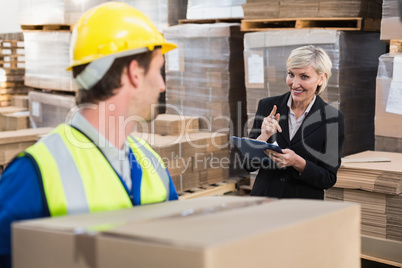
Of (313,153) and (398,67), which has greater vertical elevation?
(398,67)

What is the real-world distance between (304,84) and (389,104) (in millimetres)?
1403

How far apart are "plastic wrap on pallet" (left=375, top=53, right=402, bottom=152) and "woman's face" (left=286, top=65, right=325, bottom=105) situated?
1.31m

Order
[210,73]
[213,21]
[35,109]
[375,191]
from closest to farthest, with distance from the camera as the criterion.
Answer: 1. [375,191]
2. [210,73]
3. [213,21]
4. [35,109]

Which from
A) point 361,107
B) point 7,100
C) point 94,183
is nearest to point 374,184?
point 361,107

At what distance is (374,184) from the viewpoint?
4012mm

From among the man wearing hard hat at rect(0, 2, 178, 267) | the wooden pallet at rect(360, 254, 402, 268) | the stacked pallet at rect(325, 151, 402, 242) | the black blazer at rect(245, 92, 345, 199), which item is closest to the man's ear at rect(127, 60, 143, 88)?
the man wearing hard hat at rect(0, 2, 178, 267)

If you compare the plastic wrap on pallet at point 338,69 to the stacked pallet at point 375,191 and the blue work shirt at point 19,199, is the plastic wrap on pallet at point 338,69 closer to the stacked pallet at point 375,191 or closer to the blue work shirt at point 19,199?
the stacked pallet at point 375,191

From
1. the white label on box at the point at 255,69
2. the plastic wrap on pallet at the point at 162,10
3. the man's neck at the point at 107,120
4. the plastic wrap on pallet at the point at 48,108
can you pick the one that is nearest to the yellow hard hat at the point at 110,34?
the man's neck at the point at 107,120

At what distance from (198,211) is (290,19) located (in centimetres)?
401

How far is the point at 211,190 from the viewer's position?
216 inches

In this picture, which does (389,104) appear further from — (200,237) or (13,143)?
(200,237)

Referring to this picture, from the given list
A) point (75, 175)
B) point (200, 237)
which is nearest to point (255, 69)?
point (75, 175)

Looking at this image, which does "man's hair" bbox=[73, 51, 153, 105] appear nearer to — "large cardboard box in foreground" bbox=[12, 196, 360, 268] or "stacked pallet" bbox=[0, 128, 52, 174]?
"large cardboard box in foreground" bbox=[12, 196, 360, 268]

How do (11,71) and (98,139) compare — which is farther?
(11,71)
